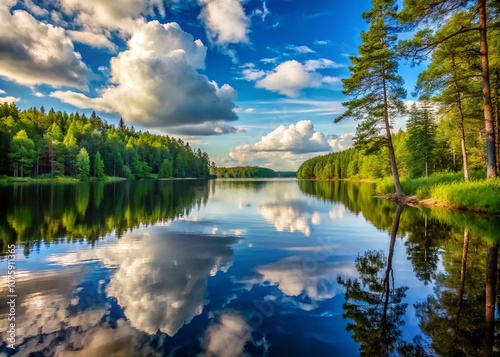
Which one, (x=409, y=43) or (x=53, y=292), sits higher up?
(x=409, y=43)

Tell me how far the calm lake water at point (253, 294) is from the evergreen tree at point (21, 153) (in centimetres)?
7446

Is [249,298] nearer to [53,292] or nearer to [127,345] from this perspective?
[127,345]

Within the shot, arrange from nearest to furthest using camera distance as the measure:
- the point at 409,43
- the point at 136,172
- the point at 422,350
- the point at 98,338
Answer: the point at 422,350, the point at 98,338, the point at 409,43, the point at 136,172

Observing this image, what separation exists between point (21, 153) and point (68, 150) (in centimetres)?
1506

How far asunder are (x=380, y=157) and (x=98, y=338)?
103595mm

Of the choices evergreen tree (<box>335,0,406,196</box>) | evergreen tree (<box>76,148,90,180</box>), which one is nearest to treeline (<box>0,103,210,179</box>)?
evergreen tree (<box>76,148,90,180</box>)

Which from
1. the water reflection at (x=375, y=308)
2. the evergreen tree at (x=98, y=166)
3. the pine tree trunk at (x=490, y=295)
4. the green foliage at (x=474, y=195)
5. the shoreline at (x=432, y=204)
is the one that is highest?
the evergreen tree at (x=98, y=166)

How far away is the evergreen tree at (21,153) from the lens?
71.4 m

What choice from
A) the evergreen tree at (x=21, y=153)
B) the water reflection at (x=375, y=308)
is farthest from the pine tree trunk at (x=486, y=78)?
the evergreen tree at (x=21, y=153)

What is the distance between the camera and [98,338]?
438cm

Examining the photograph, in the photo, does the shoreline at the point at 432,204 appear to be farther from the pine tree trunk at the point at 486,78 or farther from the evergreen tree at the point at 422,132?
the evergreen tree at the point at 422,132

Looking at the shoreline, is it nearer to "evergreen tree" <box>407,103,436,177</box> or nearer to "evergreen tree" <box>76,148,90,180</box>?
"evergreen tree" <box>407,103,436,177</box>

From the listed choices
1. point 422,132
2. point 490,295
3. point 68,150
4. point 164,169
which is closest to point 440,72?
point 490,295

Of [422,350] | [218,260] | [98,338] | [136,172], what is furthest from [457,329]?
[136,172]
